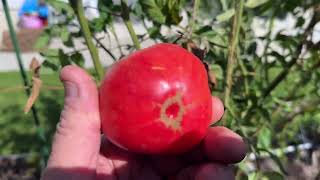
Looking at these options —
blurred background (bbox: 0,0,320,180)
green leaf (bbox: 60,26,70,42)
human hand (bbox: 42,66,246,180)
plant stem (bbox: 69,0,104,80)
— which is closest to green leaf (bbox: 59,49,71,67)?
blurred background (bbox: 0,0,320,180)

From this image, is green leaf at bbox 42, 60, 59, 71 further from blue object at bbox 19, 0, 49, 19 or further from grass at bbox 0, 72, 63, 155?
blue object at bbox 19, 0, 49, 19

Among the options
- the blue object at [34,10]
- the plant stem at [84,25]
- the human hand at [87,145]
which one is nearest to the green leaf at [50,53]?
the plant stem at [84,25]

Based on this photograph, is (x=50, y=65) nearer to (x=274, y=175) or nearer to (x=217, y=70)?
(x=217, y=70)

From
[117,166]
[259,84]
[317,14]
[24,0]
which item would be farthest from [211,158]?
[24,0]

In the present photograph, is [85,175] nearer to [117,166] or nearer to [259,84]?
[117,166]

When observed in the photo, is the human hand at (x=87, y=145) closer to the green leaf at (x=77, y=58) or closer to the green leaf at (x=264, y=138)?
the green leaf at (x=77, y=58)

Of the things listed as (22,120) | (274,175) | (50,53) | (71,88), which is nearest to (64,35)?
(50,53)
